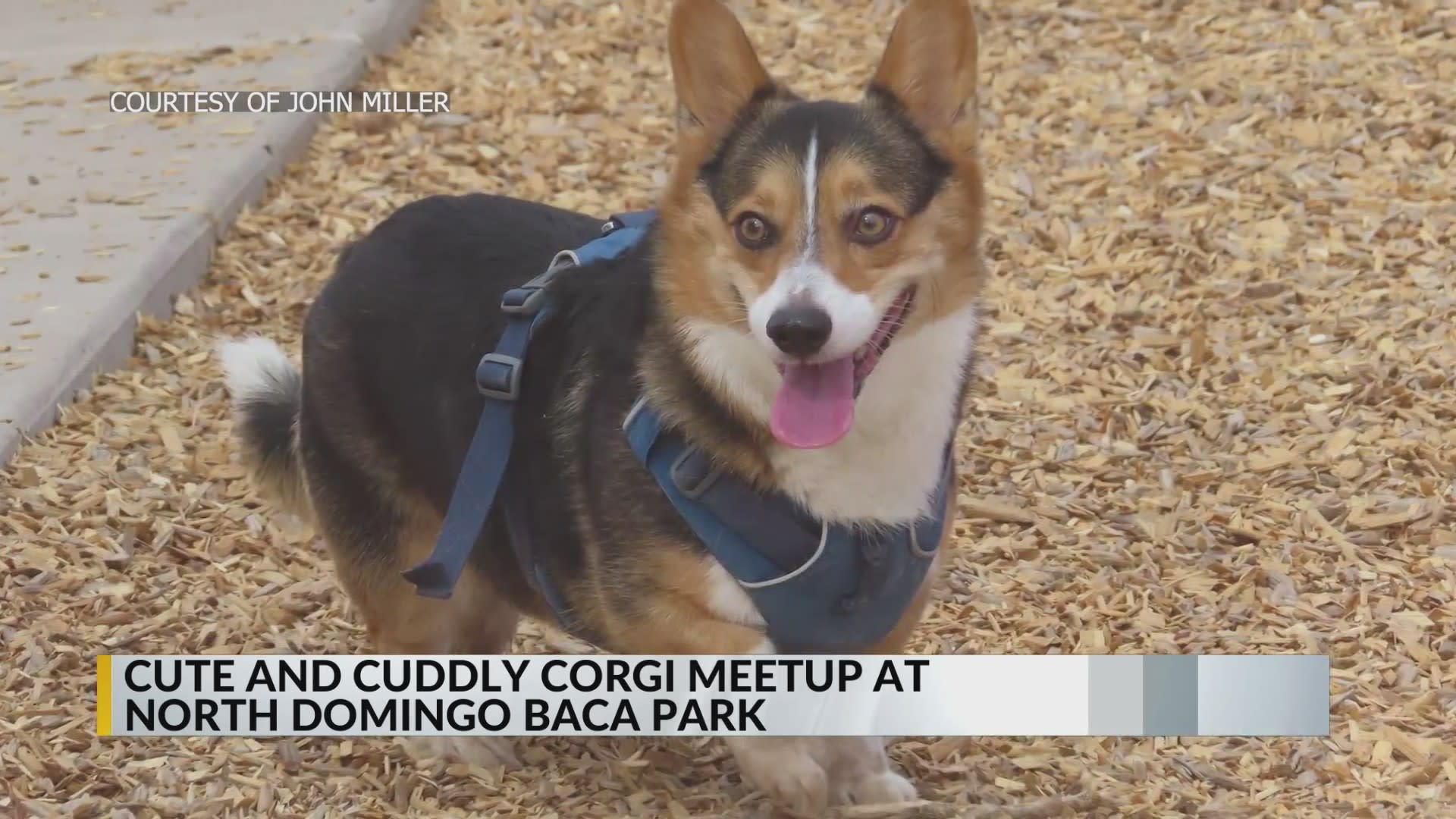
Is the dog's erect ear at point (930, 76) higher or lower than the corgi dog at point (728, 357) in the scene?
higher

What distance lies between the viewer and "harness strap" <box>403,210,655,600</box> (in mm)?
3158

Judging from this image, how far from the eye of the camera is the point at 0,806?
3.36 meters

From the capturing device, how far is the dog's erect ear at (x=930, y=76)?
3.05 m

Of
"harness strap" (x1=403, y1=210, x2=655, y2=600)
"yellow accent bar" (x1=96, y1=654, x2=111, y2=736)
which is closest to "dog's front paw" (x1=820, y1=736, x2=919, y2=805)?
"harness strap" (x1=403, y1=210, x2=655, y2=600)

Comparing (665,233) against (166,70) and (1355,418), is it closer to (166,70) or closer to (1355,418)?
(1355,418)

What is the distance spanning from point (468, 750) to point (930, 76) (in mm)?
1656

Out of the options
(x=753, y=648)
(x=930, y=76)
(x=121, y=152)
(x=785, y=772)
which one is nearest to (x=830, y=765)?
(x=785, y=772)

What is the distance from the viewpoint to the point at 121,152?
6.27 metres

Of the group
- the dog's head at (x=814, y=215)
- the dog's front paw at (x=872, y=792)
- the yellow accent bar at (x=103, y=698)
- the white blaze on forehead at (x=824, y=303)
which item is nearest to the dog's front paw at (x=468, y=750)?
the yellow accent bar at (x=103, y=698)

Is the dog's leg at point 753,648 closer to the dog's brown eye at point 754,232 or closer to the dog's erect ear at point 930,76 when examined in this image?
the dog's brown eye at point 754,232

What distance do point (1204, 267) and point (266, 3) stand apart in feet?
14.2

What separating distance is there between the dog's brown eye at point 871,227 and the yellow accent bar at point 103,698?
183 cm

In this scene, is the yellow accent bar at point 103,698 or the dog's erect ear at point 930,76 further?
the yellow accent bar at point 103,698

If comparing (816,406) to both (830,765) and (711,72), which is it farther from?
(830,765)
